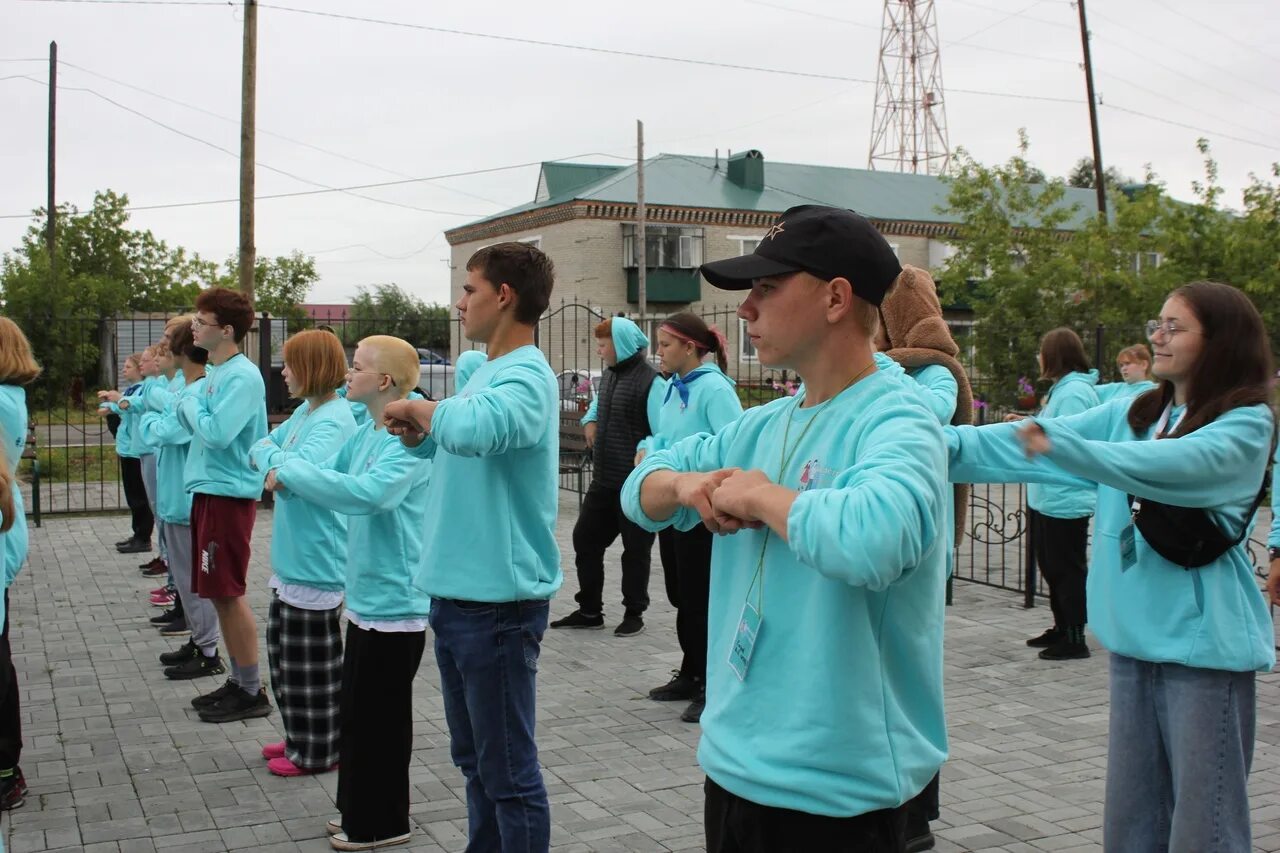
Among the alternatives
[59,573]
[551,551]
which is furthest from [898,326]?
[59,573]

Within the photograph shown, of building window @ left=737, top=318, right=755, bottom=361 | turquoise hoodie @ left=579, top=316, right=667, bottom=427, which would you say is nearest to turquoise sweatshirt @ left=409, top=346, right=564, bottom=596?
building window @ left=737, top=318, right=755, bottom=361

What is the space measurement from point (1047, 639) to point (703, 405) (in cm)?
282

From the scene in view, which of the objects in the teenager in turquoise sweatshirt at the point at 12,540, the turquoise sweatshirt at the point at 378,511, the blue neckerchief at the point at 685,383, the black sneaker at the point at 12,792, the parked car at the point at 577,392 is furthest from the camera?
the parked car at the point at 577,392

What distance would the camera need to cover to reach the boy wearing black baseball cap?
2.02 metres

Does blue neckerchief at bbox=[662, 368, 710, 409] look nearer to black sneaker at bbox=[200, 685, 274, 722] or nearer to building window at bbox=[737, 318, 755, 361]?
building window at bbox=[737, 318, 755, 361]

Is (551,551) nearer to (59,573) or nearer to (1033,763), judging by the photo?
(1033,763)

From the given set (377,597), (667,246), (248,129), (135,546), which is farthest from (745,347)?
(377,597)

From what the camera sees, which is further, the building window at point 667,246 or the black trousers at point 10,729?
the building window at point 667,246

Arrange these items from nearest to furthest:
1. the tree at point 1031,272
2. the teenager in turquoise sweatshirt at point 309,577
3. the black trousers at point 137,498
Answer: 1. the teenager in turquoise sweatshirt at point 309,577
2. the black trousers at point 137,498
3. the tree at point 1031,272

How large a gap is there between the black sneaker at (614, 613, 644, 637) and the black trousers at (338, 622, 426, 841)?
3.82 m

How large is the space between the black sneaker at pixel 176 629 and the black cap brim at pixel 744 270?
680 centimetres

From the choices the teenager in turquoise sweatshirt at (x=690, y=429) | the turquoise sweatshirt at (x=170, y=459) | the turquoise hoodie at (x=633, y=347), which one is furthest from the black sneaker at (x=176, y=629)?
the turquoise hoodie at (x=633, y=347)

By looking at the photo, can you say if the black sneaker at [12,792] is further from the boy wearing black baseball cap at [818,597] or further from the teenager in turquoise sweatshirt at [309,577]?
the boy wearing black baseball cap at [818,597]

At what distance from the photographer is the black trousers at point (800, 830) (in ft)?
6.86
